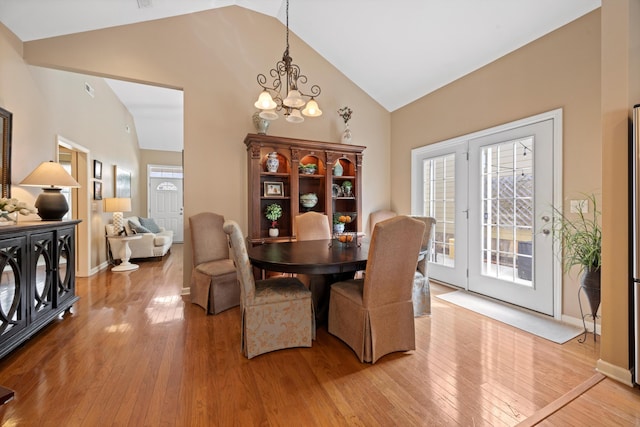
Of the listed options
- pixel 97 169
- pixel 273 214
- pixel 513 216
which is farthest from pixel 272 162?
pixel 97 169

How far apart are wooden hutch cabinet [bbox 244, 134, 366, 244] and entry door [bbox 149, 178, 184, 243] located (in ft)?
17.6

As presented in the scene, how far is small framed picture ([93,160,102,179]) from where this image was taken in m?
4.82

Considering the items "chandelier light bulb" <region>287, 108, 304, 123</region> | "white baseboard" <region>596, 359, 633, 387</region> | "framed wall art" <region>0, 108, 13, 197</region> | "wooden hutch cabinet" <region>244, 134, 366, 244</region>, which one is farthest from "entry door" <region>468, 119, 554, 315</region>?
"framed wall art" <region>0, 108, 13, 197</region>

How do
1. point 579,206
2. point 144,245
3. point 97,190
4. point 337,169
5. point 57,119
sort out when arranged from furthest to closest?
1. point 144,245
2. point 97,190
3. point 337,169
4. point 57,119
5. point 579,206

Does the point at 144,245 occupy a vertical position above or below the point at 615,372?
above

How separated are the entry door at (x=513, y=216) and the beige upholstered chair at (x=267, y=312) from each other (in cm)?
240

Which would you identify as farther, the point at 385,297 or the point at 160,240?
the point at 160,240

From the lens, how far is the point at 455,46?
3.37 metres

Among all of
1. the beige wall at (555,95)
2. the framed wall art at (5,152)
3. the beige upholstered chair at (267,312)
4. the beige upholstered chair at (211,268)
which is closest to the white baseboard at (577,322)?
the beige wall at (555,95)

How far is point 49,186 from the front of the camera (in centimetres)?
288

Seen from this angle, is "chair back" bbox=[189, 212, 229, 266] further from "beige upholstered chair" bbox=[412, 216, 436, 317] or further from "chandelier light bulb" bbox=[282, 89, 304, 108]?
"beige upholstered chair" bbox=[412, 216, 436, 317]

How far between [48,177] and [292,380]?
10.1 feet

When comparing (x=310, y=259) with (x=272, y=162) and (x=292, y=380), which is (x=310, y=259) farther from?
(x=272, y=162)

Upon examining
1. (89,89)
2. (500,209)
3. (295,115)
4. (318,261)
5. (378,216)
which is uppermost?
(89,89)
